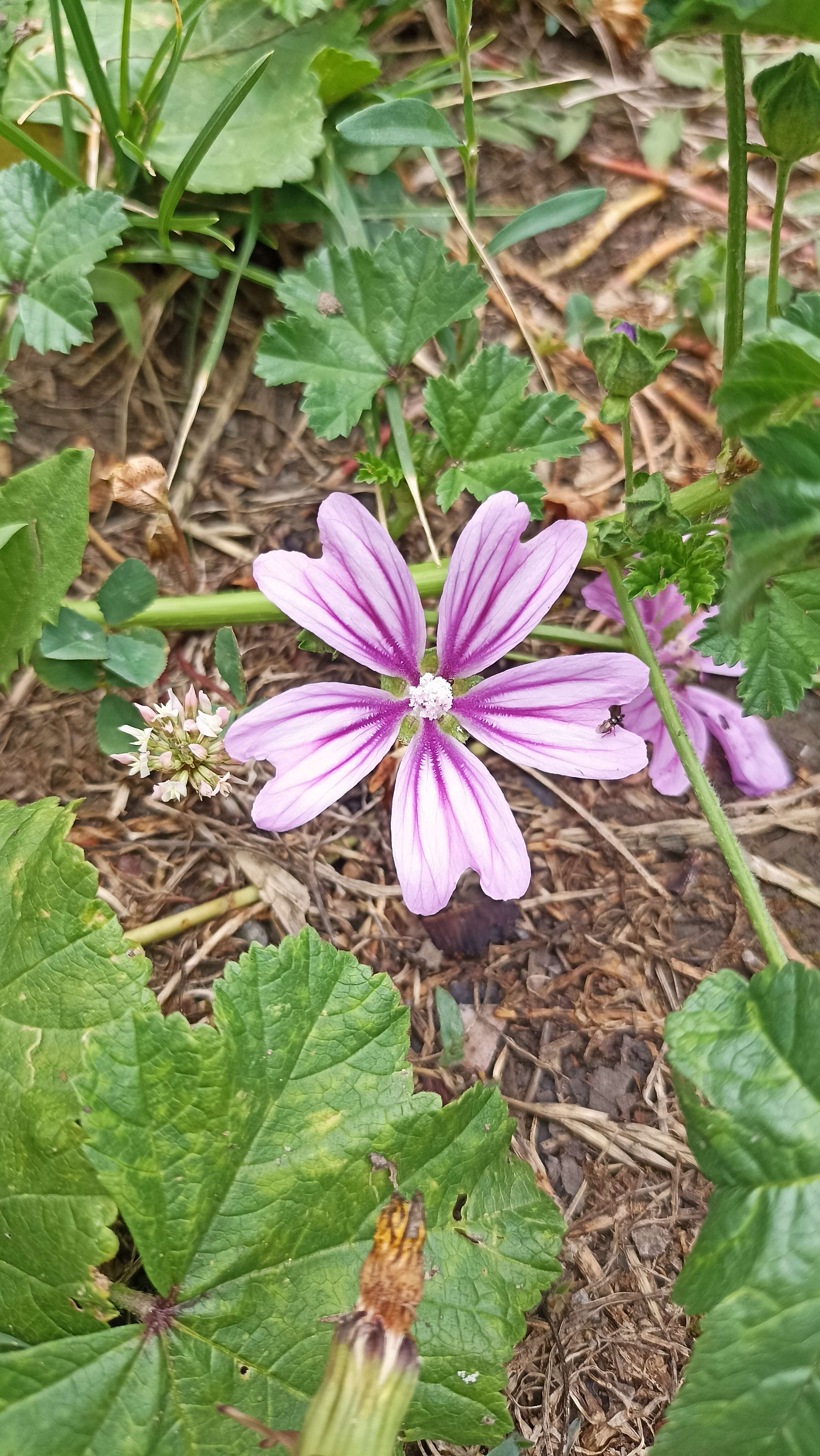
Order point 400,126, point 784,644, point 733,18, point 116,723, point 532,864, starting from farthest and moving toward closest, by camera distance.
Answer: point 532,864
point 116,723
point 400,126
point 784,644
point 733,18

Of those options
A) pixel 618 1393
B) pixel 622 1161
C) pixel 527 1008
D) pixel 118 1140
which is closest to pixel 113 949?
pixel 118 1140

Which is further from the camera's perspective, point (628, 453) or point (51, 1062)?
point (628, 453)

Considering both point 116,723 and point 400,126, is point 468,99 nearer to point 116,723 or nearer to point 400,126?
point 400,126

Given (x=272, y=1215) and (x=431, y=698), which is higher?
(x=431, y=698)

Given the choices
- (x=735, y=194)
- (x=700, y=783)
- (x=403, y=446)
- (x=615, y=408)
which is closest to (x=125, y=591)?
(x=403, y=446)

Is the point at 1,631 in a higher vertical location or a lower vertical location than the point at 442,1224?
higher

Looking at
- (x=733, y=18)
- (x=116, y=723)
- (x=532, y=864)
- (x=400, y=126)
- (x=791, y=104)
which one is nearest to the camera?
(x=733, y=18)

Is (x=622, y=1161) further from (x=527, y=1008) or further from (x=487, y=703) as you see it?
(x=487, y=703)
